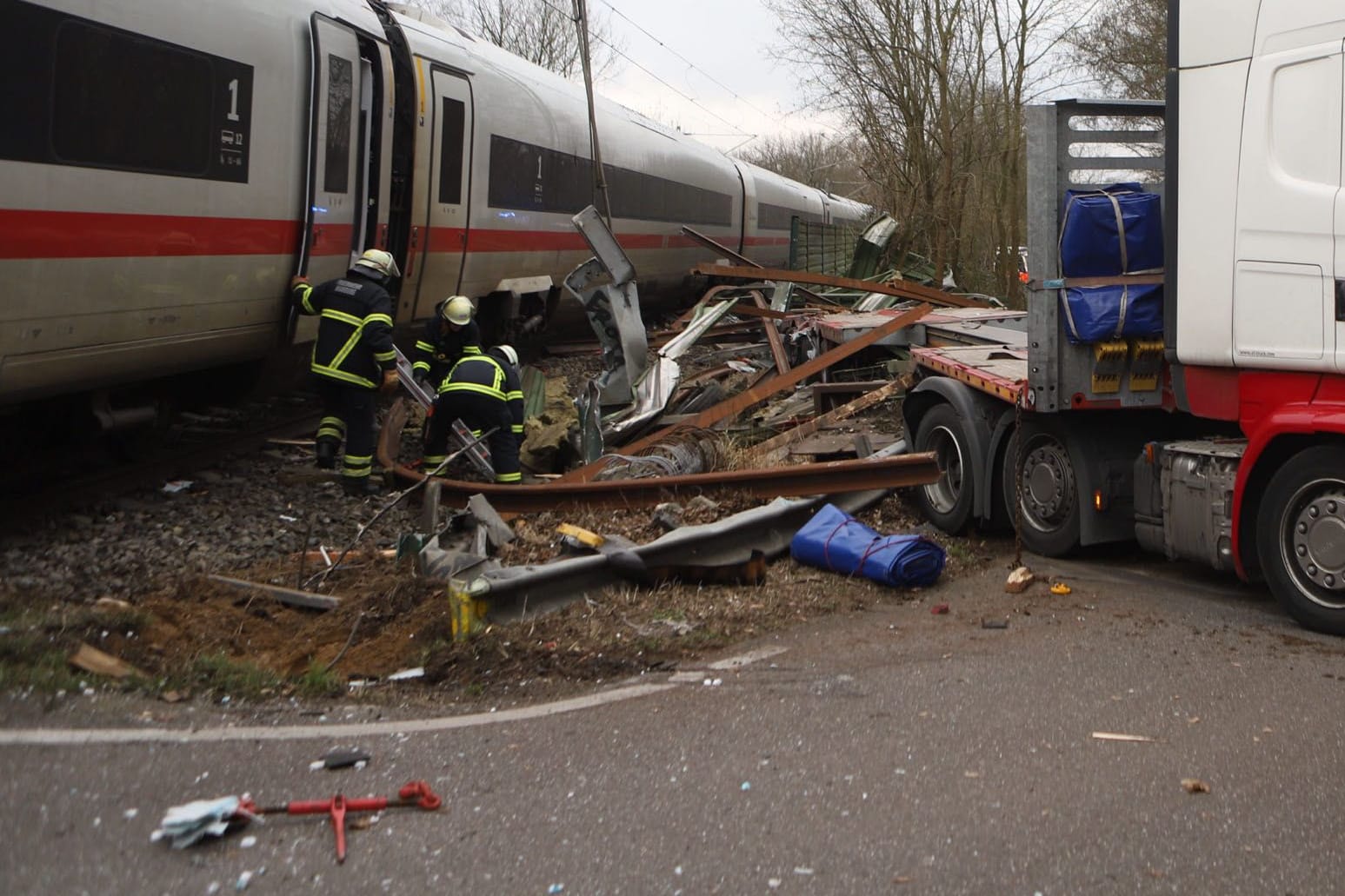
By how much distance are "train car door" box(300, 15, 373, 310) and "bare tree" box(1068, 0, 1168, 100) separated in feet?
55.6

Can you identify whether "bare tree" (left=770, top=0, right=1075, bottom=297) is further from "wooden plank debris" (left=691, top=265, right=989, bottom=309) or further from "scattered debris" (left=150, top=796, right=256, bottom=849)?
"scattered debris" (left=150, top=796, right=256, bottom=849)

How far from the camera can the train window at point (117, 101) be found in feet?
21.4

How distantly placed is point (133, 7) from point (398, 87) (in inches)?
142

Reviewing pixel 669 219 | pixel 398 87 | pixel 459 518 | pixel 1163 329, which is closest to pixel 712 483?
pixel 459 518

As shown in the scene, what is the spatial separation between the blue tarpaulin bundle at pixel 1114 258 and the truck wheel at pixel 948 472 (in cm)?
133

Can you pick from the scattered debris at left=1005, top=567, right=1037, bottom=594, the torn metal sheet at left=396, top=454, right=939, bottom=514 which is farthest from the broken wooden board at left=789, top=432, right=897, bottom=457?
the scattered debris at left=1005, top=567, right=1037, bottom=594

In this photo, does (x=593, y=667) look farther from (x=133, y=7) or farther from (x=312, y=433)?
(x=312, y=433)

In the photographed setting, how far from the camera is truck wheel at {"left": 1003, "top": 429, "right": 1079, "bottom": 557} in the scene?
6980 mm

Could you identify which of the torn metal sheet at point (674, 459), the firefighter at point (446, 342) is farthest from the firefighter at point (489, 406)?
the torn metal sheet at point (674, 459)

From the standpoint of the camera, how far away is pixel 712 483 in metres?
7.79

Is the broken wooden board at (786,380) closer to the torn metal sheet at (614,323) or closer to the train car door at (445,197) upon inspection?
the torn metal sheet at (614,323)

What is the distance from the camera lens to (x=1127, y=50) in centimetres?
2422

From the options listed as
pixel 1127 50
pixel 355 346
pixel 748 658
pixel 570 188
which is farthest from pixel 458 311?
pixel 1127 50

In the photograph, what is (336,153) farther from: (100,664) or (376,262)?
(100,664)
